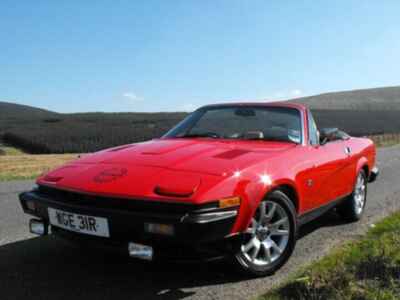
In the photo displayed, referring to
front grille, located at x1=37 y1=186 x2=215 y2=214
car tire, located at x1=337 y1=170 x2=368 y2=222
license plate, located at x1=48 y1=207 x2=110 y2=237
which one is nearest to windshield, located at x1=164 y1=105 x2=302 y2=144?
car tire, located at x1=337 y1=170 x2=368 y2=222

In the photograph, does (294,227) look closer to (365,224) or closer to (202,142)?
(202,142)

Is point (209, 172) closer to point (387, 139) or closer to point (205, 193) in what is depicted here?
point (205, 193)

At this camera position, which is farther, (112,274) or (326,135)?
(326,135)

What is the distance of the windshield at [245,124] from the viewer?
430 cm

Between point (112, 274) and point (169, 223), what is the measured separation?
95 cm

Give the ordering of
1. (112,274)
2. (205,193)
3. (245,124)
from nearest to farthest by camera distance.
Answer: (205,193)
(112,274)
(245,124)

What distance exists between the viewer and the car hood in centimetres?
299

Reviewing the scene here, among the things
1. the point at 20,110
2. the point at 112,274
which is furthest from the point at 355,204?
the point at 20,110

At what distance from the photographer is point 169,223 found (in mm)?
2773

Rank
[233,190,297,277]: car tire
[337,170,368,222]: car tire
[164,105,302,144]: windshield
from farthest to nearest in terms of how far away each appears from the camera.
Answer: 1. [337,170,368,222]: car tire
2. [164,105,302,144]: windshield
3. [233,190,297,277]: car tire

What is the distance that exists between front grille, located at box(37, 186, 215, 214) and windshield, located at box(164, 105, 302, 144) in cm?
159

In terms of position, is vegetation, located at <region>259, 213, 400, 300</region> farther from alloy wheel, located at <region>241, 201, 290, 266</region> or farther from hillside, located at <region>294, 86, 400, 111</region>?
hillside, located at <region>294, 86, 400, 111</region>

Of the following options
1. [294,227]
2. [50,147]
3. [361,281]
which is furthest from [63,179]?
[50,147]

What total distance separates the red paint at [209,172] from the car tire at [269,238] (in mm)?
166
